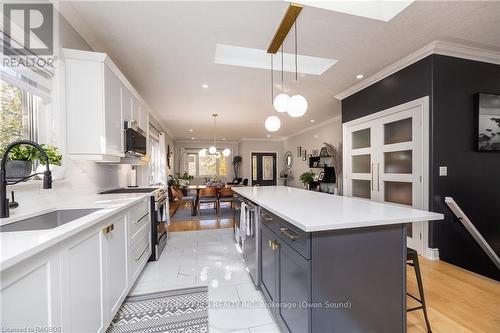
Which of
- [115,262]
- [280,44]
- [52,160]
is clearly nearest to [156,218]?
[115,262]

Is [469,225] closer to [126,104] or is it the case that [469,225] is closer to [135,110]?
[126,104]

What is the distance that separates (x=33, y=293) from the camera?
82 centimetres

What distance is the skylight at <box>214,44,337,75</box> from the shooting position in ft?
9.38

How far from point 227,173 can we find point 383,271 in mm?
8954

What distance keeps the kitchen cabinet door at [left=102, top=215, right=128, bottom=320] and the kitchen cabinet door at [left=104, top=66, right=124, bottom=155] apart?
82 cm

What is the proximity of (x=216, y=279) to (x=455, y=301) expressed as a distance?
2205 mm

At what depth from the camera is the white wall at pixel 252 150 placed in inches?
380

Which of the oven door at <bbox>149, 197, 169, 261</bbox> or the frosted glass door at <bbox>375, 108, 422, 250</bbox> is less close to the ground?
the frosted glass door at <bbox>375, 108, 422, 250</bbox>

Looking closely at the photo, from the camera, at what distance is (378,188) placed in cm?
335

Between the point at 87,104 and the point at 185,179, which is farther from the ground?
the point at 87,104

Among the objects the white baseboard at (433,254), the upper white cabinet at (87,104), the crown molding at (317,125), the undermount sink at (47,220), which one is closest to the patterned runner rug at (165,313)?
the undermount sink at (47,220)

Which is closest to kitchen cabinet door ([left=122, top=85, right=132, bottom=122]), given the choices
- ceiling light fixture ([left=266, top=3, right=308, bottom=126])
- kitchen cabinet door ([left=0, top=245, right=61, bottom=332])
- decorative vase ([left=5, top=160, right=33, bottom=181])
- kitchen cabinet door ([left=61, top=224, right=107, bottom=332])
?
decorative vase ([left=5, top=160, right=33, bottom=181])

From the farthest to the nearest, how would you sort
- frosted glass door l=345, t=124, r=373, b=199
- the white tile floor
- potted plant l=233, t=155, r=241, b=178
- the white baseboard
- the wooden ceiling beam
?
potted plant l=233, t=155, r=241, b=178, frosted glass door l=345, t=124, r=373, b=199, the white baseboard, the wooden ceiling beam, the white tile floor

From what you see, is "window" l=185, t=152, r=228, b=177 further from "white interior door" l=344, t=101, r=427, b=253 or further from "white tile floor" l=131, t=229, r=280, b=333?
"white interior door" l=344, t=101, r=427, b=253
